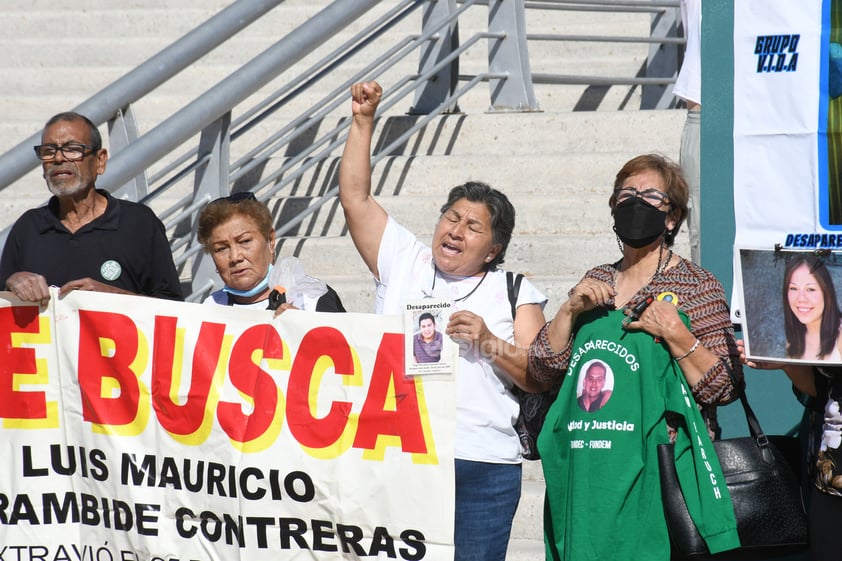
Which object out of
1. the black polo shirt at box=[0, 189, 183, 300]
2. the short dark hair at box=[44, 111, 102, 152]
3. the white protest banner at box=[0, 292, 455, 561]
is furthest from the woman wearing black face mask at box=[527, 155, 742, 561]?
the short dark hair at box=[44, 111, 102, 152]

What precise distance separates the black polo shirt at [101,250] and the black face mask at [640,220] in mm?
1737

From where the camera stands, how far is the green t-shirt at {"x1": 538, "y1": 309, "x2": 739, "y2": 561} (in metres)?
3.90

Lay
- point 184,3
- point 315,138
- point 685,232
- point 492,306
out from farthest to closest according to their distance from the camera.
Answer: point 184,3, point 315,138, point 685,232, point 492,306

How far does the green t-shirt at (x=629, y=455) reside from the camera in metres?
3.90

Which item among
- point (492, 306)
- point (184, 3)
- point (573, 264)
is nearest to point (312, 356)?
point (492, 306)

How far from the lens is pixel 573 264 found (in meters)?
6.13

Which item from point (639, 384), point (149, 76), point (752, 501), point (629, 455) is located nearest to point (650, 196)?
point (639, 384)

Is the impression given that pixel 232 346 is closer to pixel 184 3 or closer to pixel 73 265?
pixel 73 265

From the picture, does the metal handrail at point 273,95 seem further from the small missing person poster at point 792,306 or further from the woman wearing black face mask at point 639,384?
the small missing person poster at point 792,306

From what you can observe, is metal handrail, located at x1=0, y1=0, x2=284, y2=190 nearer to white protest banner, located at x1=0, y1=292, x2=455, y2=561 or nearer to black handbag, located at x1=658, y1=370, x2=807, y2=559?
white protest banner, located at x1=0, y1=292, x2=455, y2=561

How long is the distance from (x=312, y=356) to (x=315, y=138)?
140 inches

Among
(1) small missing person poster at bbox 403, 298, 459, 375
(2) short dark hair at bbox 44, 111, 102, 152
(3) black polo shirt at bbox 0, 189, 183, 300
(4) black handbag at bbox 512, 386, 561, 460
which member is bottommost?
(4) black handbag at bbox 512, 386, 561, 460

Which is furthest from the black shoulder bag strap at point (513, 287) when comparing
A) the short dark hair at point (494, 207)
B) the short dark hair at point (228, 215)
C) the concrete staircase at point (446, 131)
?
the concrete staircase at point (446, 131)

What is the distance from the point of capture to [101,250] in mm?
4629
